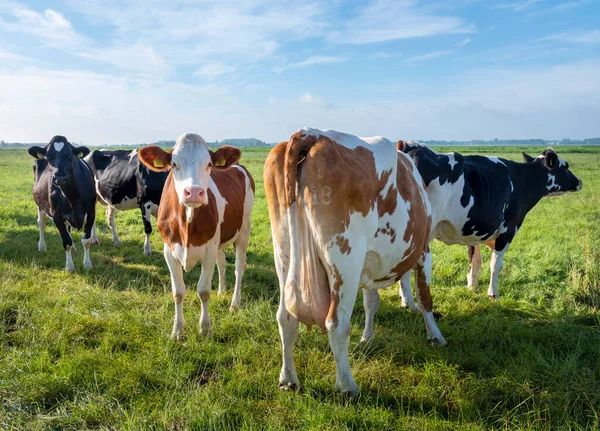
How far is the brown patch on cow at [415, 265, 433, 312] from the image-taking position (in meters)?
4.55

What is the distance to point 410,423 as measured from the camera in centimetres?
306

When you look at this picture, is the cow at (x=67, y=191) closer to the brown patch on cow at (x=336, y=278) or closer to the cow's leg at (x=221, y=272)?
the cow's leg at (x=221, y=272)

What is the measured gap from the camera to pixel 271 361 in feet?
12.8

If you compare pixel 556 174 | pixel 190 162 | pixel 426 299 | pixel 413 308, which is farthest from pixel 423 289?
pixel 556 174

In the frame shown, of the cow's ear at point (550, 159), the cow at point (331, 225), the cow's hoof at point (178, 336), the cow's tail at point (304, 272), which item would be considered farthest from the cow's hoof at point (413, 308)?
the cow's ear at point (550, 159)

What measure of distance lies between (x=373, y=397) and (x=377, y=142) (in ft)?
7.32

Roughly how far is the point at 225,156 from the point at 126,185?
17.9ft

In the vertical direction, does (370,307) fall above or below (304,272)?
below

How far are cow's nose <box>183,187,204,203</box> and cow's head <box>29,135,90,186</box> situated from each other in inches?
156

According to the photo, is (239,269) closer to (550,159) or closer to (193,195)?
→ (193,195)

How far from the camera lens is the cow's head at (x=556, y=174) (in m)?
6.63

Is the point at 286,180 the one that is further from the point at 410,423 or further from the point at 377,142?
the point at 410,423

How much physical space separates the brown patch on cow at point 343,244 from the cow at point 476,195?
232cm

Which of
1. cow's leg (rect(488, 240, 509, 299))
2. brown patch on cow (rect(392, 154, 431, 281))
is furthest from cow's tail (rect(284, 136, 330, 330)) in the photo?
cow's leg (rect(488, 240, 509, 299))
